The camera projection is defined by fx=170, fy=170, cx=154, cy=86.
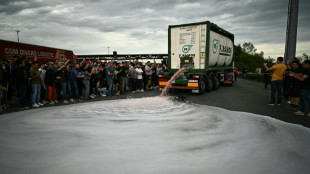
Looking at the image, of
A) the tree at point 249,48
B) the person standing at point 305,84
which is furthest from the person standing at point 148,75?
the tree at point 249,48

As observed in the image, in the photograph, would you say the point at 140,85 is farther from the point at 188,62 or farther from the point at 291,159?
the point at 291,159

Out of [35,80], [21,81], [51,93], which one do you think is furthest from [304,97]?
[21,81]

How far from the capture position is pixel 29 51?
1191 centimetres

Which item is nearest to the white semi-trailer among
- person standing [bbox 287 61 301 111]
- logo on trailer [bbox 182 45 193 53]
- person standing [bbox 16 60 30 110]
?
logo on trailer [bbox 182 45 193 53]

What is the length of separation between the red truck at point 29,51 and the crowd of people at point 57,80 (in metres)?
1.21

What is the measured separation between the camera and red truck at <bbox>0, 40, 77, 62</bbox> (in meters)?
10.1

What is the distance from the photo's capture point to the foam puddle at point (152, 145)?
2480 millimetres

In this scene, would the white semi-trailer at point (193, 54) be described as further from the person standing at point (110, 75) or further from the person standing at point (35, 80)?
the person standing at point (35, 80)

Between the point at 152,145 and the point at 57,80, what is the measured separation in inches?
273

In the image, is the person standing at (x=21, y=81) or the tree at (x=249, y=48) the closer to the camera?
the person standing at (x=21, y=81)

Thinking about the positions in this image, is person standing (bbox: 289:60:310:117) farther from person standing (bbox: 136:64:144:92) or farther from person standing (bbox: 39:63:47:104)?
person standing (bbox: 39:63:47:104)

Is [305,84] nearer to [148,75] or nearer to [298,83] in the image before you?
[298,83]

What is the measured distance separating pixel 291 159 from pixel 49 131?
4.74m

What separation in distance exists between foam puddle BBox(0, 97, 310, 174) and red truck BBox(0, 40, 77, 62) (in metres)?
6.71
